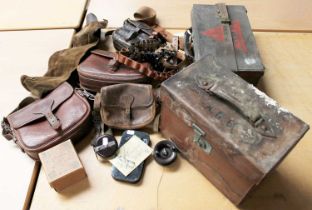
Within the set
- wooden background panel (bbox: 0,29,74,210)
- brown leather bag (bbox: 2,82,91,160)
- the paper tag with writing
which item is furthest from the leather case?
wooden background panel (bbox: 0,29,74,210)

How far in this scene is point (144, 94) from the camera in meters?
0.89

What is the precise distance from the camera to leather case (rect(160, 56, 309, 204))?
0.64m

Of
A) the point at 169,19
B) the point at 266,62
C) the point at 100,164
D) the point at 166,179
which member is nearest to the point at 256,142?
the point at 166,179

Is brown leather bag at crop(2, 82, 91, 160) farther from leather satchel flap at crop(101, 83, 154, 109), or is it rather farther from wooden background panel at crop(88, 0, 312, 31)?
wooden background panel at crop(88, 0, 312, 31)

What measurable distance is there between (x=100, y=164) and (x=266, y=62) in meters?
0.75

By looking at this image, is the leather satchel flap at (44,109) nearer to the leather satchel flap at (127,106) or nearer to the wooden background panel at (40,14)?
the leather satchel flap at (127,106)

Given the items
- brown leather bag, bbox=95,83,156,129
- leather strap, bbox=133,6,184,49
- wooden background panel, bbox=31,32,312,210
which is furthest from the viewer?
leather strap, bbox=133,6,184,49

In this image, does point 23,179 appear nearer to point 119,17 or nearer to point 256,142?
point 256,142

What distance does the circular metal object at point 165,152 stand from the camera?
826 mm

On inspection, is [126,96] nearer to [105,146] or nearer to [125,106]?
[125,106]

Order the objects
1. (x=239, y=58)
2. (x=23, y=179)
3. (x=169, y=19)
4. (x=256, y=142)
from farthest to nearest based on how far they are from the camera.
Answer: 1. (x=169, y=19)
2. (x=239, y=58)
3. (x=23, y=179)
4. (x=256, y=142)

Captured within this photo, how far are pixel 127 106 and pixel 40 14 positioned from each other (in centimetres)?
70

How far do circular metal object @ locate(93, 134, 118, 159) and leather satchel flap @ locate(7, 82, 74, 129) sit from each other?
0.42 ft

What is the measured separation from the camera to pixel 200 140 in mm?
733
